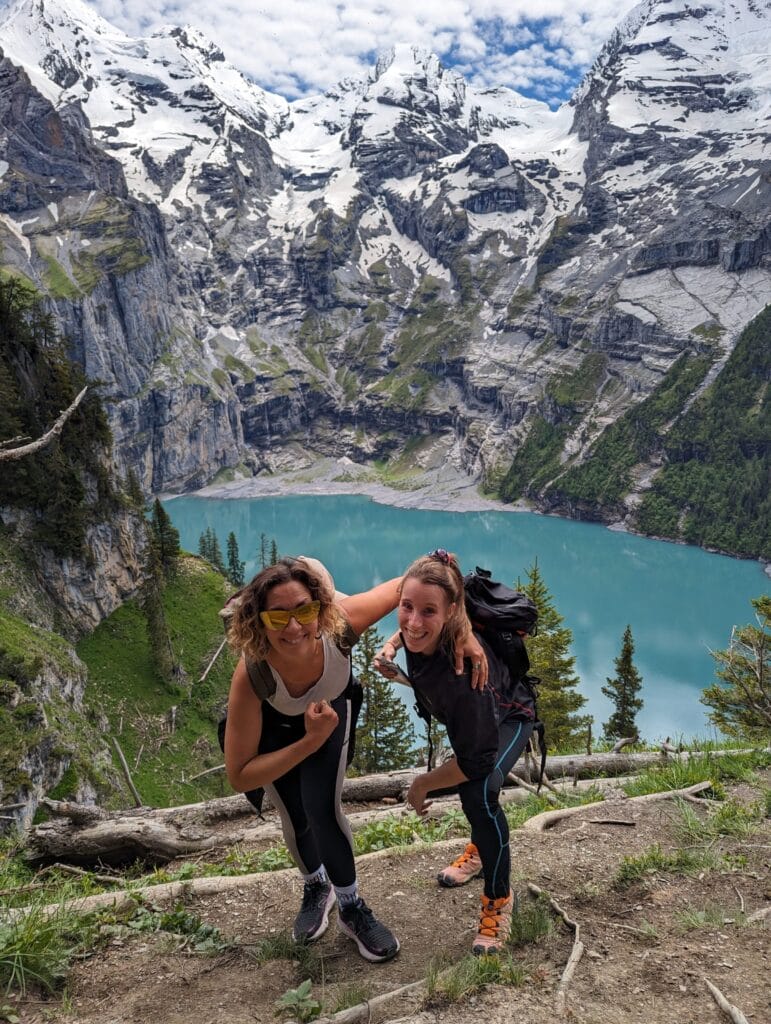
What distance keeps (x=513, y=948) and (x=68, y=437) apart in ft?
129

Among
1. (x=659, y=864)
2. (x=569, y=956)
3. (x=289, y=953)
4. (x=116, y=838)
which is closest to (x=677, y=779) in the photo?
(x=659, y=864)

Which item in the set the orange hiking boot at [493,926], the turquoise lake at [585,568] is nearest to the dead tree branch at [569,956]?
the orange hiking boot at [493,926]

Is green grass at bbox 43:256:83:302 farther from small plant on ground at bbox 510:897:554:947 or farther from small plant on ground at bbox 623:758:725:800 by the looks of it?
small plant on ground at bbox 510:897:554:947

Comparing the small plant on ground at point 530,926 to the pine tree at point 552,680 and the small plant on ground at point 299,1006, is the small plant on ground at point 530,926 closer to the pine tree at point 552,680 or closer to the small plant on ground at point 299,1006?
the small plant on ground at point 299,1006

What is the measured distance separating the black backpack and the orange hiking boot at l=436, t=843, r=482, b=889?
1567 millimetres

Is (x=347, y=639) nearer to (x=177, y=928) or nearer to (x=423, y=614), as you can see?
(x=423, y=614)

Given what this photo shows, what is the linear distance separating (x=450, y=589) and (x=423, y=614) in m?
0.23

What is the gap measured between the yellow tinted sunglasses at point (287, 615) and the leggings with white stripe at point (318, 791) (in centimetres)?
62

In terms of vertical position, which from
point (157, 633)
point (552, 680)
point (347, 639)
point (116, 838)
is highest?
point (347, 639)

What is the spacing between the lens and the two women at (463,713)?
159 inches

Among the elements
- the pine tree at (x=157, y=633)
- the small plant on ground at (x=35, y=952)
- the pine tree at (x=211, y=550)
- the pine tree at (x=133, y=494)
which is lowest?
the pine tree at (x=211, y=550)

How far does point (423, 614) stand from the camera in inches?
159

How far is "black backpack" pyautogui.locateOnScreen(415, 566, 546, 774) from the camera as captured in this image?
4.36 metres

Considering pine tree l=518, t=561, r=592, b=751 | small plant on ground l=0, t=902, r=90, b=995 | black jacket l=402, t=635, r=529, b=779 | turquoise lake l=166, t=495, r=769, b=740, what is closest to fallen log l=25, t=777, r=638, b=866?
small plant on ground l=0, t=902, r=90, b=995
